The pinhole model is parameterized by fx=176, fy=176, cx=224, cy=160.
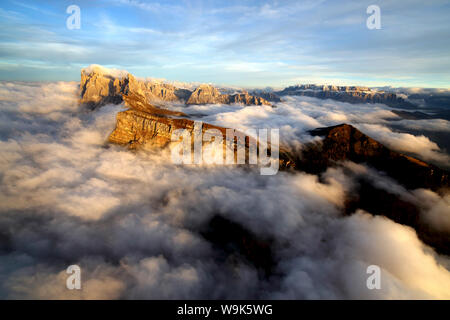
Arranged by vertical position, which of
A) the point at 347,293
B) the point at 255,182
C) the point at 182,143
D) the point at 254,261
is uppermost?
the point at 182,143

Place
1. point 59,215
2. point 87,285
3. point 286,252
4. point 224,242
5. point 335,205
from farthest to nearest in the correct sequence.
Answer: point 335,205 → point 59,215 → point 224,242 → point 286,252 → point 87,285

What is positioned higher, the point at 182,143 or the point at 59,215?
the point at 182,143

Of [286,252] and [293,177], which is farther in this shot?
[293,177]

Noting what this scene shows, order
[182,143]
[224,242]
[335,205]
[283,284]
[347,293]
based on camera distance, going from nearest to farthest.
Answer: [347,293]
[283,284]
[224,242]
[335,205]
[182,143]

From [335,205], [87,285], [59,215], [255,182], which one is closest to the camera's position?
[87,285]

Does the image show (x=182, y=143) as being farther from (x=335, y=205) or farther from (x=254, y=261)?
(x=335, y=205)

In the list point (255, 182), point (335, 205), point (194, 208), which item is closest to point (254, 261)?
point (194, 208)

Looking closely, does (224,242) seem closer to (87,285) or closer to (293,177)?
(87,285)
